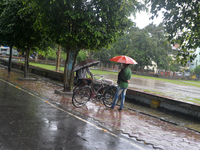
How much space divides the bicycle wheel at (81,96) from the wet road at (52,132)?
4.41 ft

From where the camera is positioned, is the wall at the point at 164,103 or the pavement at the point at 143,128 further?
the wall at the point at 164,103

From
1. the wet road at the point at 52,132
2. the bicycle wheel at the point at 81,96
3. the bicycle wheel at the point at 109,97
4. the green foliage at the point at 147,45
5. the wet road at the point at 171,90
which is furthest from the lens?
the green foliage at the point at 147,45

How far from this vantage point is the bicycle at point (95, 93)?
8.88 metres

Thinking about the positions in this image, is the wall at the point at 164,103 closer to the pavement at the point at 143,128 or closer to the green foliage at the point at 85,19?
the pavement at the point at 143,128

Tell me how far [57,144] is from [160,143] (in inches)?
107

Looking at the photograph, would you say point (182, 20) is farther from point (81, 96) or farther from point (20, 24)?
point (20, 24)

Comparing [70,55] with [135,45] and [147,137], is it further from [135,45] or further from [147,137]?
[135,45]

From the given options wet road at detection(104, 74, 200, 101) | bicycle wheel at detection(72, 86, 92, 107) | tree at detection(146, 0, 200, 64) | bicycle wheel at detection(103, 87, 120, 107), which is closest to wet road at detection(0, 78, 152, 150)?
bicycle wheel at detection(72, 86, 92, 107)

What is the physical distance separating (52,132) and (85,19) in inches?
270

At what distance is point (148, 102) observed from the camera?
10500 millimetres

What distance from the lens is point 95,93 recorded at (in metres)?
9.41

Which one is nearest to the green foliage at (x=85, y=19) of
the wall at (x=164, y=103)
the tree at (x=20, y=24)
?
the wall at (x=164, y=103)

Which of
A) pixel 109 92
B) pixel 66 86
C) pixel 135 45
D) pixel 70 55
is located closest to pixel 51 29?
pixel 70 55

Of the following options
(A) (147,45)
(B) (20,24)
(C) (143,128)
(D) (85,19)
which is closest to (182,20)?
(C) (143,128)
